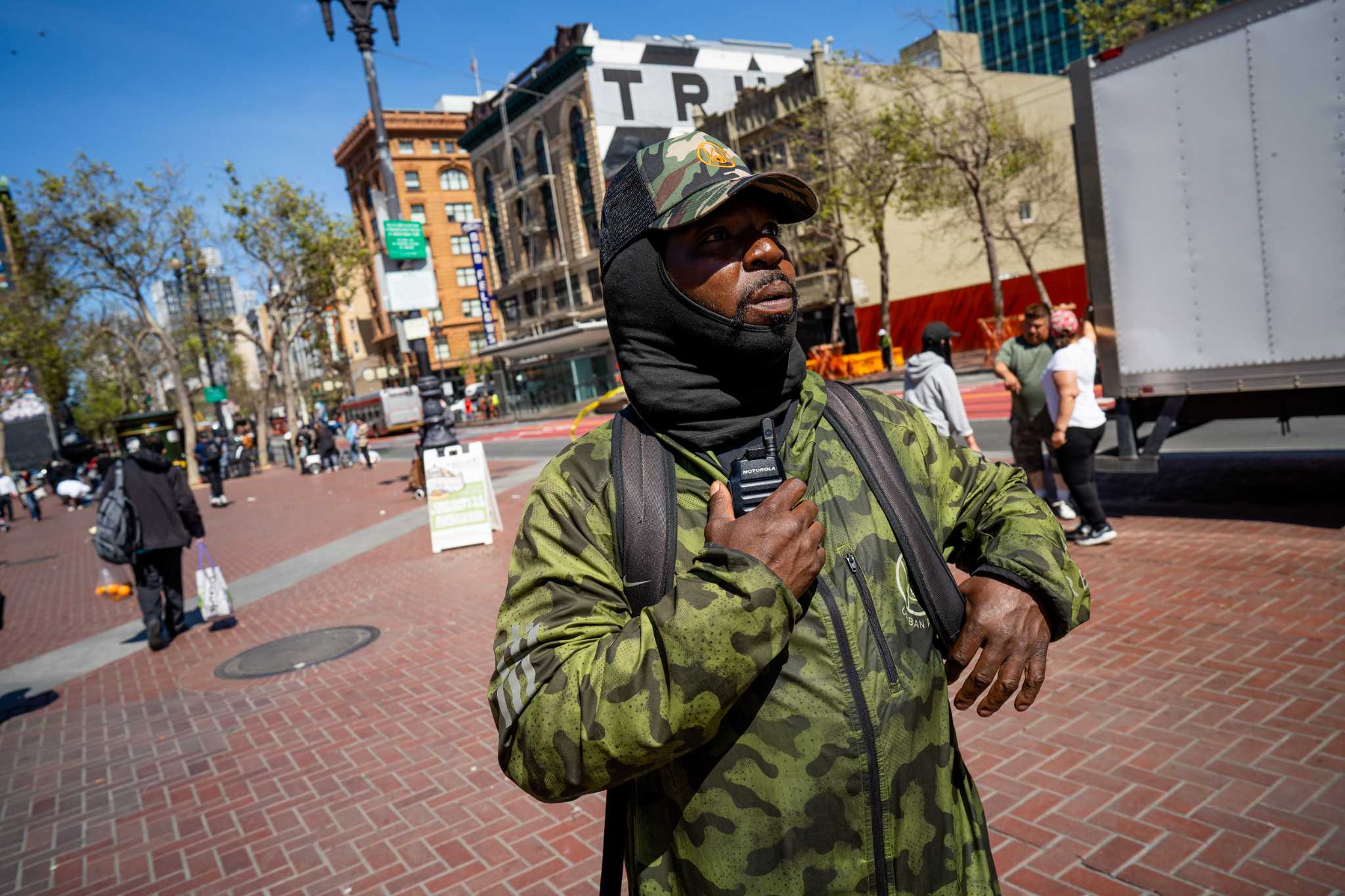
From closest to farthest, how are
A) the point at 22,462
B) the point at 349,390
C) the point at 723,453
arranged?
1. the point at 723,453
2. the point at 22,462
3. the point at 349,390

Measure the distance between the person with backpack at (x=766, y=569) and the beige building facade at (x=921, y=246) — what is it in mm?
31285

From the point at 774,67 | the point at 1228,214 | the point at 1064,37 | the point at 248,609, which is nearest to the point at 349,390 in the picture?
the point at 774,67

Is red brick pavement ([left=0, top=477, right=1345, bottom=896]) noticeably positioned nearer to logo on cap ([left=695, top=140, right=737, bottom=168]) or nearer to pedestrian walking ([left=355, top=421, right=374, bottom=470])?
logo on cap ([left=695, top=140, right=737, bottom=168])

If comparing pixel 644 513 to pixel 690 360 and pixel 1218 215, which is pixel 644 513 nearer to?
pixel 690 360

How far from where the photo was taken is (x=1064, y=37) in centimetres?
7075

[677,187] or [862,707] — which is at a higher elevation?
[677,187]

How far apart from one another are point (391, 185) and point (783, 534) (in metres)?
14.6

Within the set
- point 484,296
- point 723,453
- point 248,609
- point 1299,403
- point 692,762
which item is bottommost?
point 248,609

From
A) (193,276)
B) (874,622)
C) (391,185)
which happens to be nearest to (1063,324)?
(874,622)

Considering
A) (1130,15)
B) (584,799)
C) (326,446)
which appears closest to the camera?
(584,799)

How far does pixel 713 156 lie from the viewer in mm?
1507

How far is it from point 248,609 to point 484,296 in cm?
4603

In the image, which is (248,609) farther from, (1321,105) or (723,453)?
(1321,105)

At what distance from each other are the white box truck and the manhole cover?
690 cm
